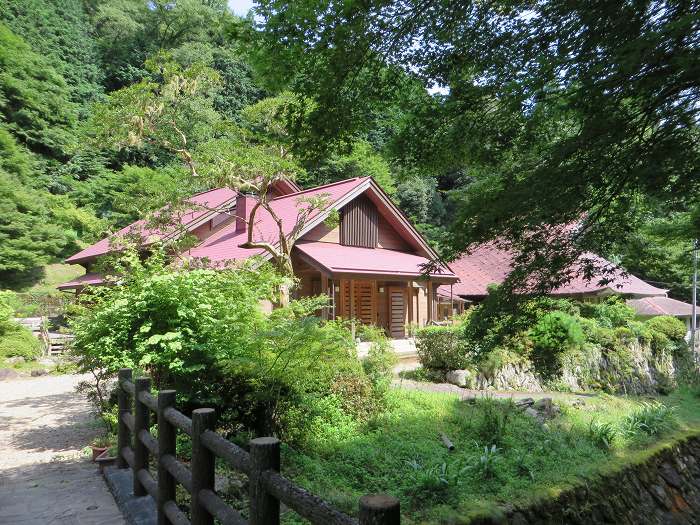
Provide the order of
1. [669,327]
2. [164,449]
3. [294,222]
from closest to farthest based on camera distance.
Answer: [164,449] < [669,327] < [294,222]

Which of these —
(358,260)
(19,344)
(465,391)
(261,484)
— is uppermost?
(358,260)

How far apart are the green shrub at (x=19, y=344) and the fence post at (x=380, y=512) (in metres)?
16.1

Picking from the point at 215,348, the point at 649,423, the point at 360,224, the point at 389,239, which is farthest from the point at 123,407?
the point at 389,239

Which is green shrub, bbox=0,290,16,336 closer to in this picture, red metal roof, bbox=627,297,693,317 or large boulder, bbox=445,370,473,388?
large boulder, bbox=445,370,473,388

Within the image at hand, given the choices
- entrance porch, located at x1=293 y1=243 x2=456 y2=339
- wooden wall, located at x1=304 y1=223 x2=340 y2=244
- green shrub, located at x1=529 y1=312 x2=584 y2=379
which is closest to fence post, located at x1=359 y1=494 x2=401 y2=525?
green shrub, located at x1=529 y1=312 x2=584 y2=379

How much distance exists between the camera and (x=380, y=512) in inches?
66.8

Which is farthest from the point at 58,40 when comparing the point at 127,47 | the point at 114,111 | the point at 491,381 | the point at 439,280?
the point at 491,381

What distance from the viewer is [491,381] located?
11414 millimetres

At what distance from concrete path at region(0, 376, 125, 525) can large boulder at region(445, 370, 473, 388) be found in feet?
24.5

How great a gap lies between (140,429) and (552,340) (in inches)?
428

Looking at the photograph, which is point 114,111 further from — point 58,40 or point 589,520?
point 58,40

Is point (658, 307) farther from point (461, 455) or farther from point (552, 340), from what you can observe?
point (461, 455)

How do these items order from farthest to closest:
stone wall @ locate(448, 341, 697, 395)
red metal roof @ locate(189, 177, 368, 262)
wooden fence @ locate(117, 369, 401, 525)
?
red metal roof @ locate(189, 177, 368, 262), stone wall @ locate(448, 341, 697, 395), wooden fence @ locate(117, 369, 401, 525)

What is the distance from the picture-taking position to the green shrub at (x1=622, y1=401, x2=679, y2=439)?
27.3 feet
